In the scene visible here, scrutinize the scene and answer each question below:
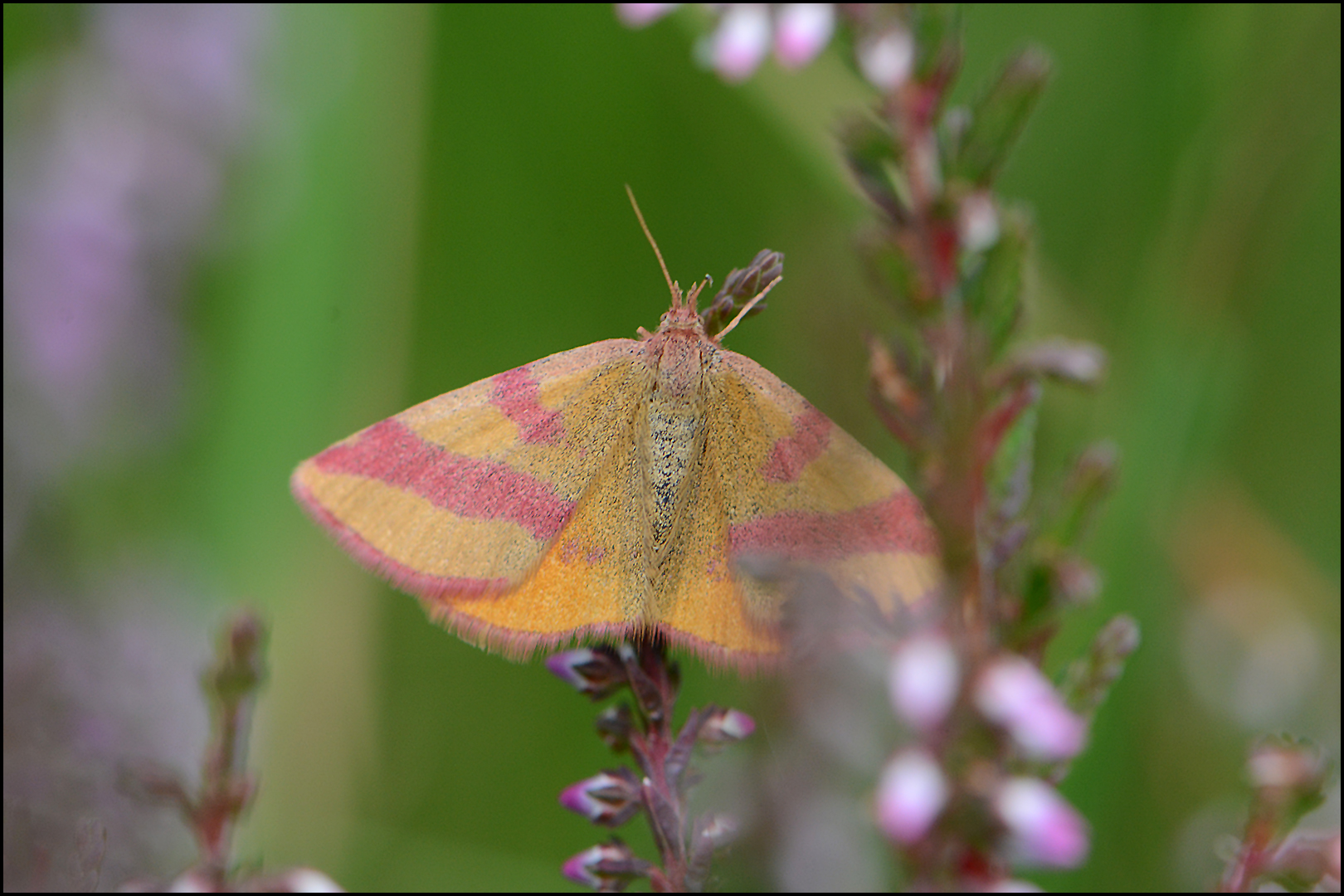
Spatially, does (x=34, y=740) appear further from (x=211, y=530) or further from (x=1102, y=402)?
(x=1102, y=402)

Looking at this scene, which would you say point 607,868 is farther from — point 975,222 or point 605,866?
point 975,222

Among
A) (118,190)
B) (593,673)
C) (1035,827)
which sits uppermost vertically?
(118,190)

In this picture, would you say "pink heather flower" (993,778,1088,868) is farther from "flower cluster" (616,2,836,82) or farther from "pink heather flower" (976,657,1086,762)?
"flower cluster" (616,2,836,82)

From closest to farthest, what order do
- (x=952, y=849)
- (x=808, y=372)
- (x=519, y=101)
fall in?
(x=952, y=849) → (x=808, y=372) → (x=519, y=101)

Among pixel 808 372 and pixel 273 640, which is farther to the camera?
pixel 273 640

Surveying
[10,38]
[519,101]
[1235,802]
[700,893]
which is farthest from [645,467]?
[10,38]

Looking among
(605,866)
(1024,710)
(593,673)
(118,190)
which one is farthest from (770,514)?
(118,190)

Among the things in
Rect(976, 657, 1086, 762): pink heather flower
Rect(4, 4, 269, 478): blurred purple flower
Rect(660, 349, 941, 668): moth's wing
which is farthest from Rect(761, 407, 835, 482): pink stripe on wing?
Rect(4, 4, 269, 478): blurred purple flower
